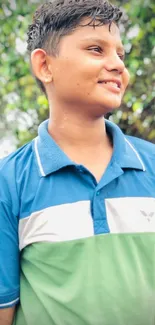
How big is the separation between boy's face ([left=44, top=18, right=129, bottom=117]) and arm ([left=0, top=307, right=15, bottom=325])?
2.19 feet

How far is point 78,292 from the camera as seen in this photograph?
159 centimetres

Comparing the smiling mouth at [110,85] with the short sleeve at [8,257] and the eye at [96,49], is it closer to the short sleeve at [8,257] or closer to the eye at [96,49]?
the eye at [96,49]

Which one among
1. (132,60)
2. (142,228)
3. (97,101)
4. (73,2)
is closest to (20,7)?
(132,60)

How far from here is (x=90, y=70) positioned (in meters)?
1.69

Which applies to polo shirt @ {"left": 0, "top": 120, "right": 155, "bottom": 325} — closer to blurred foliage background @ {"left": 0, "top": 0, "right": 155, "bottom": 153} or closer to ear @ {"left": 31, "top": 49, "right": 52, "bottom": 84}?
ear @ {"left": 31, "top": 49, "right": 52, "bottom": 84}

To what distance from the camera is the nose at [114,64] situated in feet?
5.61

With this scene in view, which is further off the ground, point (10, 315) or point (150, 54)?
point (150, 54)

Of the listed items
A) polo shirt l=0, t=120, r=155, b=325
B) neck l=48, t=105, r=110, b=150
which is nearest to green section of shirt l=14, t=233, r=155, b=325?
polo shirt l=0, t=120, r=155, b=325

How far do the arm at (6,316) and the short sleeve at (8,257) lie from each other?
0.07 ft

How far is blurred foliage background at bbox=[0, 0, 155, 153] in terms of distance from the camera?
3.69 meters

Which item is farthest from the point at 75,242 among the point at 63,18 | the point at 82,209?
the point at 63,18

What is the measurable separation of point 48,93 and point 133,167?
0.40 meters

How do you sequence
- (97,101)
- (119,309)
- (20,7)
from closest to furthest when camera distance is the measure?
(119,309) → (97,101) → (20,7)

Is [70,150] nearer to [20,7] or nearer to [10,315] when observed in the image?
[10,315]
